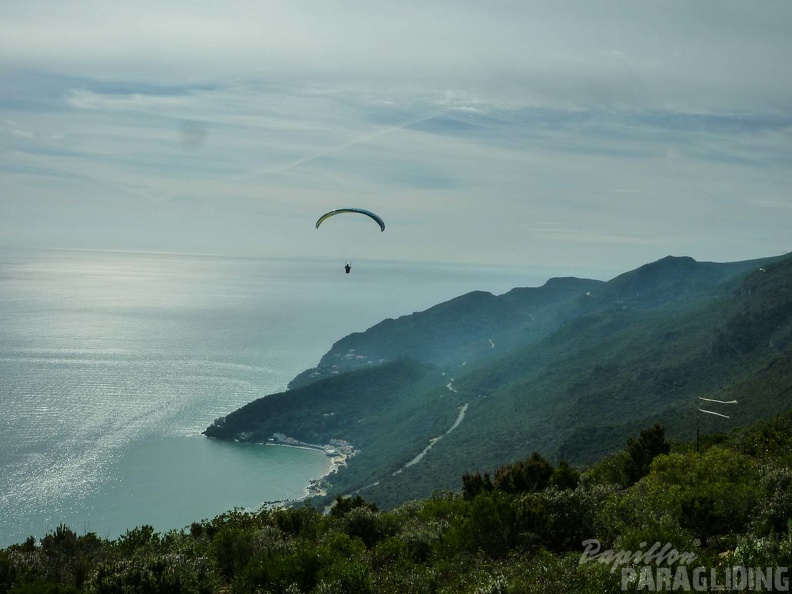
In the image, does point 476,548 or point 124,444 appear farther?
point 124,444

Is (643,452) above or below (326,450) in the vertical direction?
above

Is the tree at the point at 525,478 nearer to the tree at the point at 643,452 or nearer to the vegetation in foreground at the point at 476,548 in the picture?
the tree at the point at 643,452

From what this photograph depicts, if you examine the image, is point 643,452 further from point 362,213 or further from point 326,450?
point 326,450

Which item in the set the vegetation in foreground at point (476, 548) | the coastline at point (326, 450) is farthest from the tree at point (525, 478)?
the coastline at point (326, 450)

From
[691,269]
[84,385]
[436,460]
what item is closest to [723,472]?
[436,460]

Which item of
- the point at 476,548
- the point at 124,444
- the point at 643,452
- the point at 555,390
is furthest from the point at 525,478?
the point at 124,444

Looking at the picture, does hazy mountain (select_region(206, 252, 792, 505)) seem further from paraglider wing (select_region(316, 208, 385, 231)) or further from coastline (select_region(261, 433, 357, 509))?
paraglider wing (select_region(316, 208, 385, 231))

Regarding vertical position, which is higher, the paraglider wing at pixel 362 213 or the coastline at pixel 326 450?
the paraglider wing at pixel 362 213

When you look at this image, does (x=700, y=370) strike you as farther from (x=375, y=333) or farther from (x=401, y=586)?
(x=375, y=333)

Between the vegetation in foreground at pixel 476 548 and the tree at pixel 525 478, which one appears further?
the tree at pixel 525 478
